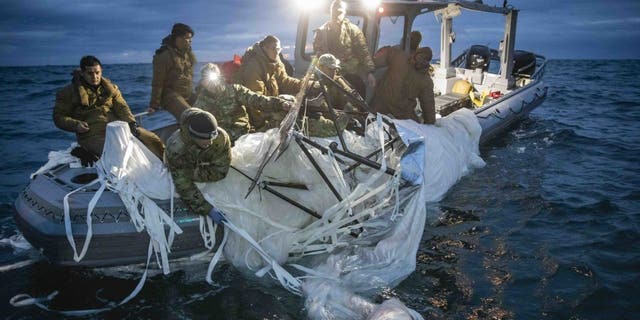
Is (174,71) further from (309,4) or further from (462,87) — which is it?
(462,87)

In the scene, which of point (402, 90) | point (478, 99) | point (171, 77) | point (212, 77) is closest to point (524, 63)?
point (478, 99)

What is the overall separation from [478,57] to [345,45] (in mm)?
8940

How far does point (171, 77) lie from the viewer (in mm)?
5992

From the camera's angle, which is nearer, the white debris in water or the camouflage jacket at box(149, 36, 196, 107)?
the white debris in water

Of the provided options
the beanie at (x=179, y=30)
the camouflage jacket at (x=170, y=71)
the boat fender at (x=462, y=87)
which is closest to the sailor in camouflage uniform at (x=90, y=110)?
the camouflage jacket at (x=170, y=71)

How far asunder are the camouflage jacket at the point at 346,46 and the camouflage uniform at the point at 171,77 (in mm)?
2088

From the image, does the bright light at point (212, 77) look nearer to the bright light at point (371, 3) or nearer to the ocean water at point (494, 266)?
the ocean water at point (494, 266)

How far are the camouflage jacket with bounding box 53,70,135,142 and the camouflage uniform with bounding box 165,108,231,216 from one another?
4.87ft

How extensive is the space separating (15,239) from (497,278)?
252 inches

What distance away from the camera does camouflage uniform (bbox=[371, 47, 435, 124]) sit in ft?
21.5

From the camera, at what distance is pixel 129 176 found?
4.16 m

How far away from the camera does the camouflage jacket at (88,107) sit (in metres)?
4.76

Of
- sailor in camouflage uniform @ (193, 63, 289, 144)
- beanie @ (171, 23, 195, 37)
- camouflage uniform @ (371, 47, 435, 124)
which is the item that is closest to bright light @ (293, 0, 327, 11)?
camouflage uniform @ (371, 47, 435, 124)

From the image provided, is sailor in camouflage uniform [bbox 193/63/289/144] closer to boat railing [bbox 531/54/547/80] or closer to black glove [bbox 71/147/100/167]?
black glove [bbox 71/147/100/167]
